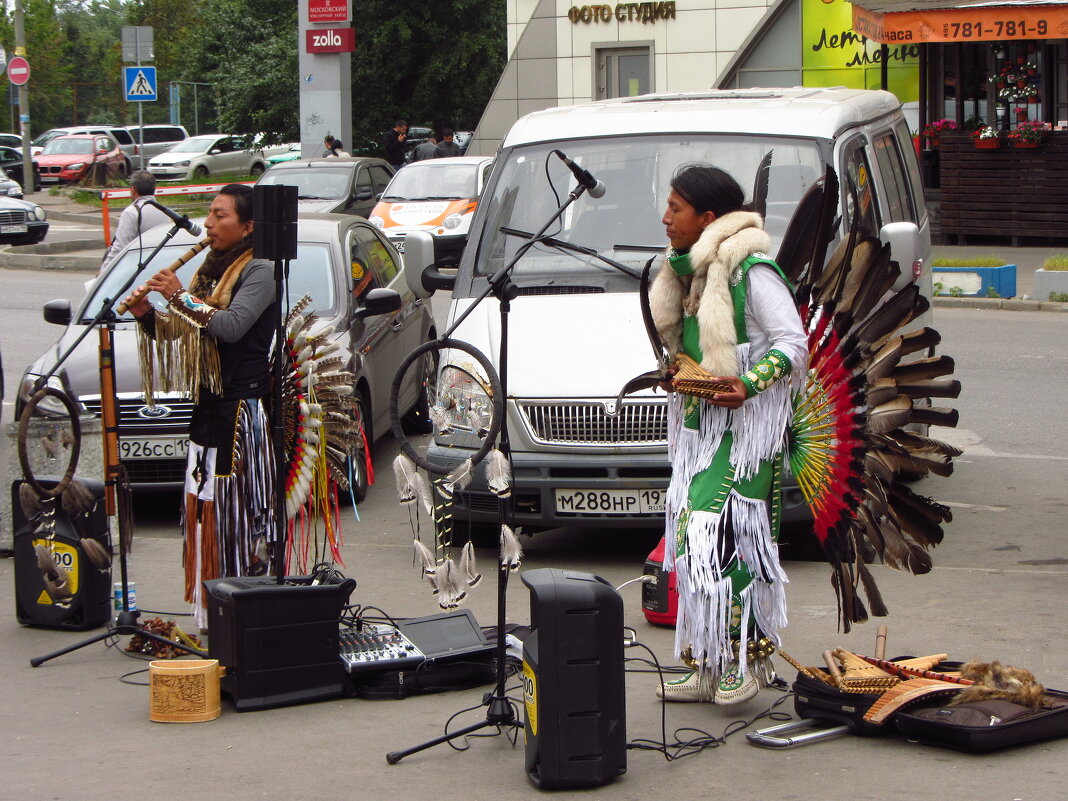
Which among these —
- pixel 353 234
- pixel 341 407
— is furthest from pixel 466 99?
pixel 341 407

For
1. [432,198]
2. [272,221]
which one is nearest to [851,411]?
[272,221]

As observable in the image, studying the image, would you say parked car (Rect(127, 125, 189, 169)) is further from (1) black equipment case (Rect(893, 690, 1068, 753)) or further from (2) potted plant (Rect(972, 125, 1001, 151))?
(1) black equipment case (Rect(893, 690, 1068, 753))

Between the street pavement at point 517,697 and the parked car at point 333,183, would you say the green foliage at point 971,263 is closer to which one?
the parked car at point 333,183

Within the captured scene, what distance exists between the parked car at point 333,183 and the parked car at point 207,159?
835 inches

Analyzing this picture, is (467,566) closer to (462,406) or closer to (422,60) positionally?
(462,406)

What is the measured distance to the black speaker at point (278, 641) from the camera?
5246 millimetres

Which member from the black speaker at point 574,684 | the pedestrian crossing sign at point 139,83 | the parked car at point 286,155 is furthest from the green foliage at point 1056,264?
the parked car at point 286,155

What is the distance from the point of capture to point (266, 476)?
242 inches

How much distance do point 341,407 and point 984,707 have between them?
2978mm

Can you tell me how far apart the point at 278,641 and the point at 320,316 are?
4.17 m

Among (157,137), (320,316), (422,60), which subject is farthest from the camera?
(157,137)

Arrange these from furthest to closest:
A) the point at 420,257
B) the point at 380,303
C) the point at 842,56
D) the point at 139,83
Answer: the point at 842,56 < the point at 139,83 < the point at 380,303 < the point at 420,257

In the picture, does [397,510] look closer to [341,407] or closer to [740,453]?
[341,407]

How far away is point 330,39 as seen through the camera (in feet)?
95.0
